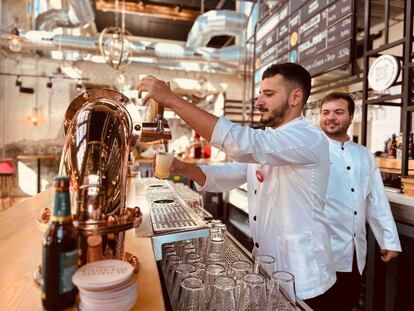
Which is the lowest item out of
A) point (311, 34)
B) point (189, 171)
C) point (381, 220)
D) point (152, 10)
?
point (381, 220)

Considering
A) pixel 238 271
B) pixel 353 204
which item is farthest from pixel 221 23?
pixel 238 271

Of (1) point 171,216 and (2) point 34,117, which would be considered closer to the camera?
(1) point 171,216

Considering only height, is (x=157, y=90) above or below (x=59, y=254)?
above

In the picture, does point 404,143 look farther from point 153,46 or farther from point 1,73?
point 1,73

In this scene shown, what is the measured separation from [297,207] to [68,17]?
21.3 feet

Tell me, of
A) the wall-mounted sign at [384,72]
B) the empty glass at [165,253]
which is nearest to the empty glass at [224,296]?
the empty glass at [165,253]

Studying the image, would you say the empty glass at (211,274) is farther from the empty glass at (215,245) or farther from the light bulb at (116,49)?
the light bulb at (116,49)

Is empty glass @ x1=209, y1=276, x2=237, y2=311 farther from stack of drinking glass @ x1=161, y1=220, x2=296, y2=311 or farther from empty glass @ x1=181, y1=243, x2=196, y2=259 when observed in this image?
empty glass @ x1=181, y1=243, x2=196, y2=259

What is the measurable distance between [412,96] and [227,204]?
10.1 ft

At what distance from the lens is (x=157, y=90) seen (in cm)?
108

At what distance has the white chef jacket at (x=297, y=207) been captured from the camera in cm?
129

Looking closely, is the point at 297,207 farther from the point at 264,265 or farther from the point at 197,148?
the point at 197,148

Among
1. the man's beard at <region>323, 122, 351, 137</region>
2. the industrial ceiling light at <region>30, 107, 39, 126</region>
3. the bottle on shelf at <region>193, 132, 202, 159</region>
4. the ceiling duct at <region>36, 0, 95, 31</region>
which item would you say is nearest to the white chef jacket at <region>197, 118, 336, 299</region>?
the man's beard at <region>323, 122, 351, 137</region>

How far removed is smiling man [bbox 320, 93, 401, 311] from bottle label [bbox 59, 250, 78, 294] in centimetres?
184
